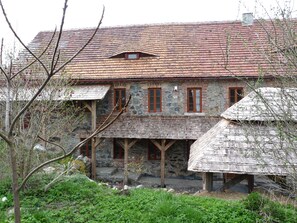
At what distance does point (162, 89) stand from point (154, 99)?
0.64 meters

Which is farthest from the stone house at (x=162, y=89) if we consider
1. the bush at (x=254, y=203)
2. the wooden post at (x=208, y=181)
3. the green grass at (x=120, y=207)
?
the bush at (x=254, y=203)

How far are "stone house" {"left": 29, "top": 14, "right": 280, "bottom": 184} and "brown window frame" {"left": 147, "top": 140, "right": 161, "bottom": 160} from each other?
5cm

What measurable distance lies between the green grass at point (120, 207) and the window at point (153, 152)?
21.0 ft

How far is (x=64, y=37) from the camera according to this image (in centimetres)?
1730

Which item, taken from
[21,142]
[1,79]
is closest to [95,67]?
[1,79]

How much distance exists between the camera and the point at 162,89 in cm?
1373

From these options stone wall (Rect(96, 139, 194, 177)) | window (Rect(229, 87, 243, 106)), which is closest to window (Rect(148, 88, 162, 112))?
stone wall (Rect(96, 139, 194, 177))

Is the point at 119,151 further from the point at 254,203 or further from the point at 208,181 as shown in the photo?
the point at 254,203

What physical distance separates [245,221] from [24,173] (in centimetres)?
557

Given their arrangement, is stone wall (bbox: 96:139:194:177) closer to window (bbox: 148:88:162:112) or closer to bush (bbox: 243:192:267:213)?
window (bbox: 148:88:162:112)

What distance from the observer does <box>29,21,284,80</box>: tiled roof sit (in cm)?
1345

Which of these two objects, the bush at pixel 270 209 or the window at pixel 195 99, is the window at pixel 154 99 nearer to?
the window at pixel 195 99

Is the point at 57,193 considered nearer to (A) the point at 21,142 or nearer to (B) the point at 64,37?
(A) the point at 21,142

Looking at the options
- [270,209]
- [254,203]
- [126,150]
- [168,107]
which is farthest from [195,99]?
[270,209]
